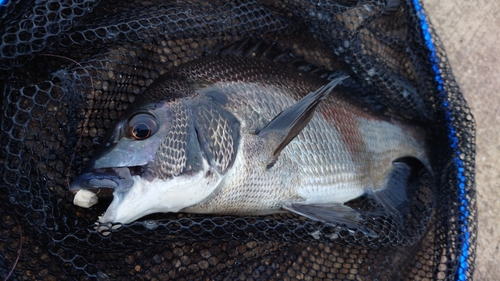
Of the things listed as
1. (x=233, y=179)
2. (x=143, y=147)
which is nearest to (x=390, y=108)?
(x=233, y=179)

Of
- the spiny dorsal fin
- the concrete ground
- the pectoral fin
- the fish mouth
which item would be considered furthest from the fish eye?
the concrete ground

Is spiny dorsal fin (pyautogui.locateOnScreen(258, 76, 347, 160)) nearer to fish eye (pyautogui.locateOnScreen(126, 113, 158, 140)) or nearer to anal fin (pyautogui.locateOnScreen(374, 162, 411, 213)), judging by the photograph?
fish eye (pyautogui.locateOnScreen(126, 113, 158, 140))

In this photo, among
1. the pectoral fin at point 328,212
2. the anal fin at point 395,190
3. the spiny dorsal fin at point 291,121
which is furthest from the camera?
the anal fin at point 395,190

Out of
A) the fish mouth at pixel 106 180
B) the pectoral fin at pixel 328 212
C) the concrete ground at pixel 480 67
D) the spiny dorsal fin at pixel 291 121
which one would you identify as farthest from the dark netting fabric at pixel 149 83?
the concrete ground at pixel 480 67

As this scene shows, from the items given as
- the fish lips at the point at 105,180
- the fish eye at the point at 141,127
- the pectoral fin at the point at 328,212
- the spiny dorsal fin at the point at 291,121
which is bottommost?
the pectoral fin at the point at 328,212

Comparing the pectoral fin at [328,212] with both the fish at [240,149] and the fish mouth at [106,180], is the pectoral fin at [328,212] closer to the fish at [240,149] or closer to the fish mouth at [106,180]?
the fish at [240,149]

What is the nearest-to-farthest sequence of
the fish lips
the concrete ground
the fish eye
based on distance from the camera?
the fish lips, the fish eye, the concrete ground

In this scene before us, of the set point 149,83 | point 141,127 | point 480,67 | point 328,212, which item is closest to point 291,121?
point 328,212
